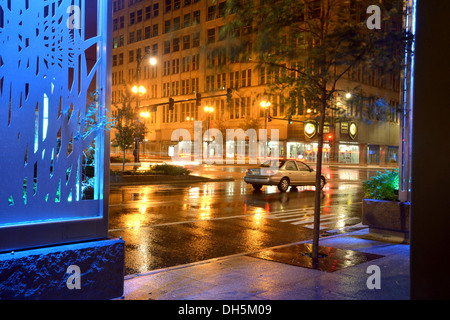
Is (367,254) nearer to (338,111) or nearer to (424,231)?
(338,111)

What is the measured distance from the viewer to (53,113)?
184 inches

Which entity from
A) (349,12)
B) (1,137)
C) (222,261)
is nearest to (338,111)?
(349,12)

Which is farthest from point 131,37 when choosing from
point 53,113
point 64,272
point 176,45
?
point 64,272

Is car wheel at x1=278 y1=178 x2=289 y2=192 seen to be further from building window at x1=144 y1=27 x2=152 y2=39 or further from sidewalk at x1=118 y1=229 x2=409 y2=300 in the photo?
building window at x1=144 y1=27 x2=152 y2=39

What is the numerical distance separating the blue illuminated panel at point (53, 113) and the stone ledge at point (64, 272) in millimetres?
223

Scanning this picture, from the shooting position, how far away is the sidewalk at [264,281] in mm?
5020

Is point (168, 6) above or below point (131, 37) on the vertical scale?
above

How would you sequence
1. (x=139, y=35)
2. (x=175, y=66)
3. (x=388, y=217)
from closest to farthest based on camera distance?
(x=388, y=217) < (x=175, y=66) < (x=139, y=35)

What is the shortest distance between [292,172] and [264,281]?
15.3 metres

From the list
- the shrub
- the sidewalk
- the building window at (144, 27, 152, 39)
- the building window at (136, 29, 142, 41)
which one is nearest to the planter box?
the shrub

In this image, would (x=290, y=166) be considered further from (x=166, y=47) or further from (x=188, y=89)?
(x=166, y=47)

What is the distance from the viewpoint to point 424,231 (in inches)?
131

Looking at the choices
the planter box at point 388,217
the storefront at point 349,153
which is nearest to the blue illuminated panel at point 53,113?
the planter box at point 388,217
